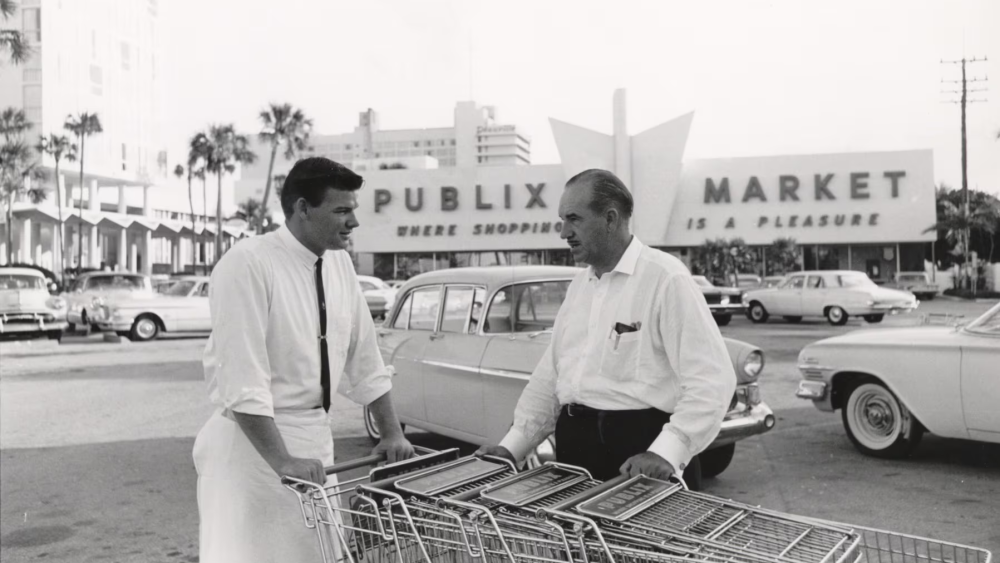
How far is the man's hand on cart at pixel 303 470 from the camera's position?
7.63 ft

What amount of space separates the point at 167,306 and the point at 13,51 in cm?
1069

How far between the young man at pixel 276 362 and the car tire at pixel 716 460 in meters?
A: 4.26

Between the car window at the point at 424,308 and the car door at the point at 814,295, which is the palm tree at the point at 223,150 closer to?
the car door at the point at 814,295

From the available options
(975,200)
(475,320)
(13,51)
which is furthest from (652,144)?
(475,320)

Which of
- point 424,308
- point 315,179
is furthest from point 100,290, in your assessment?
point 315,179

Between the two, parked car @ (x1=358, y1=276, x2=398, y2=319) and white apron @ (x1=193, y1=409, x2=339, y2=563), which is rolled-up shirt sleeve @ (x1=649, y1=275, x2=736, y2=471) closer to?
white apron @ (x1=193, y1=409, x2=339, y2=563)

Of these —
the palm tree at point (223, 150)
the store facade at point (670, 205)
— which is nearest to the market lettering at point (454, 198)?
the store facade at point (670, 205)

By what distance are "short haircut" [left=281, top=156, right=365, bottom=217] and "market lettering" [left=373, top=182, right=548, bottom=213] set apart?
4432 cm

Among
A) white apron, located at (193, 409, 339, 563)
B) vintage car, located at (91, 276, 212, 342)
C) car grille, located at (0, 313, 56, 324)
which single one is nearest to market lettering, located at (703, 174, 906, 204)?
vintage car, located at (91, 276, 212, 342)

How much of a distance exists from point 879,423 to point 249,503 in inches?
242

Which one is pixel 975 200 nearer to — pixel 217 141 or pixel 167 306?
pixel 217 141

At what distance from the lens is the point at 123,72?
279 feet

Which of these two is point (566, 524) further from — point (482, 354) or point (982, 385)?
point (982, 385)

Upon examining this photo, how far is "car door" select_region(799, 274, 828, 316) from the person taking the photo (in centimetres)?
2247
